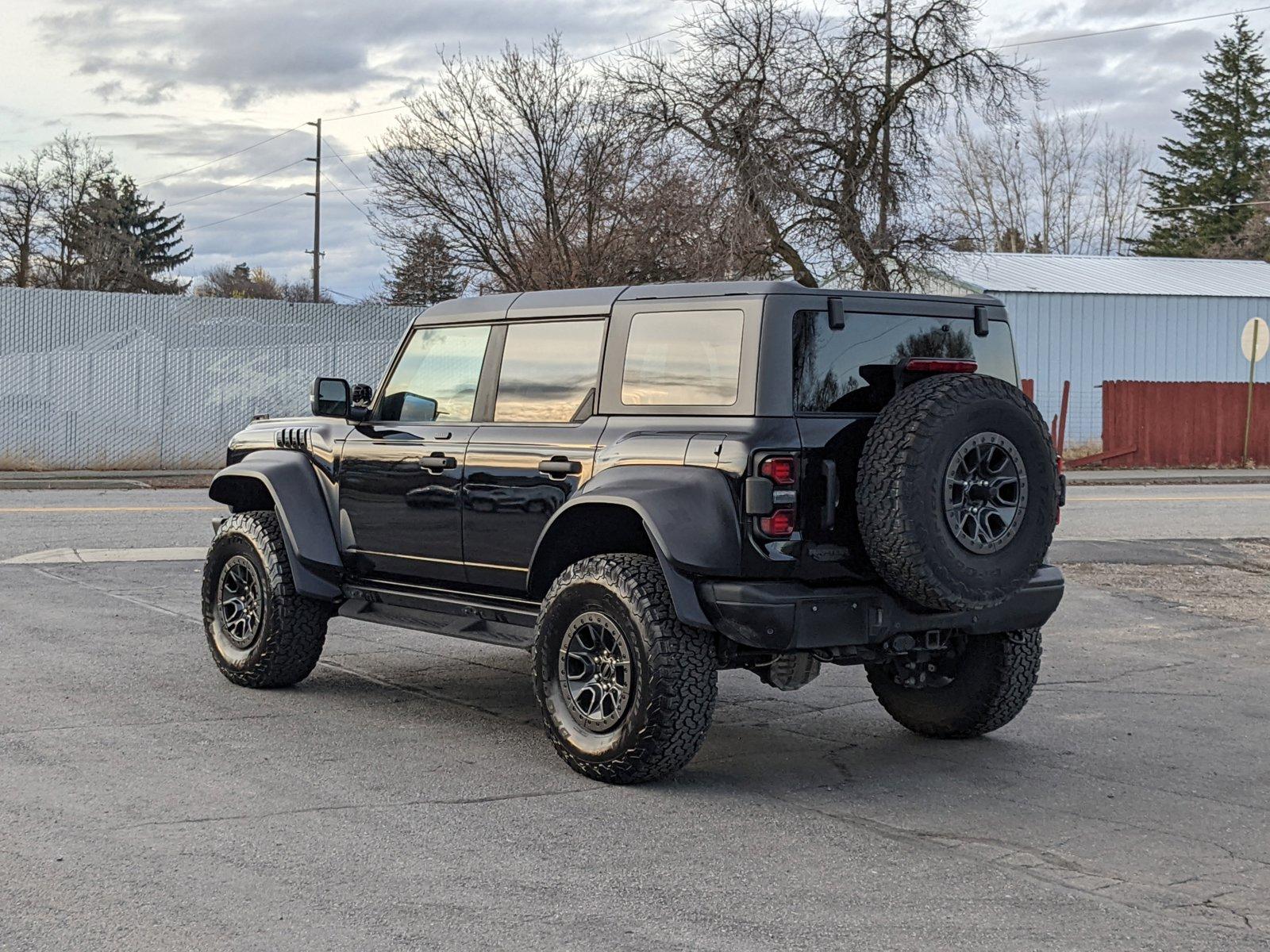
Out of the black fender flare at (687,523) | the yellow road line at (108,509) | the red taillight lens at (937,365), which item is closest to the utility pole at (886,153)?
the yellow road line at (108,509)

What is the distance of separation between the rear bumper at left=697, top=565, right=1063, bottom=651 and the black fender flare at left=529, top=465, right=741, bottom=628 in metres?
0.08

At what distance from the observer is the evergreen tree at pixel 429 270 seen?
29484 millimetres

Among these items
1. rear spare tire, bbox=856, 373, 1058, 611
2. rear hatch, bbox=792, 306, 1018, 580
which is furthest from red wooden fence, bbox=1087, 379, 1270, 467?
rear spare tire, bbox=856, 373, 1058, 611

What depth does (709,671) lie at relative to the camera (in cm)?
578

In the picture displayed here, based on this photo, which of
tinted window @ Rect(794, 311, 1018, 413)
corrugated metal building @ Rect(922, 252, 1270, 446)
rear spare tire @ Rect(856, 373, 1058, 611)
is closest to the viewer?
rear spare tire @ Rect(856, 373, 1058, 611)

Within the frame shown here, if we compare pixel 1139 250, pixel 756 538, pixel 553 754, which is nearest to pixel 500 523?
pixel 553 754

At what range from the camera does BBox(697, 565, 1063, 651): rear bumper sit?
18.3 ft

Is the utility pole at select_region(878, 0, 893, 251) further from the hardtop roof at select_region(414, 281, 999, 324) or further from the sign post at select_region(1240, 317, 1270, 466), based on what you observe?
the hardtop roof at select_region(414, 281, 999, 324)

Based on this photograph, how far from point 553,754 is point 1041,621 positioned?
2.20 meters

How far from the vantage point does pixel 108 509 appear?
17.5 meters

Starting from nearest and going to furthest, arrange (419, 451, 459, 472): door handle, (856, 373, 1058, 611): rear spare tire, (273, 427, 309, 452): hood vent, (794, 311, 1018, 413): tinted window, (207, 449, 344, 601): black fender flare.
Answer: (856, 373, 1058, 611): rear spare tire
(794, 311, 1018, 413): tinted window
(419, 451, 459, 472): door handle
(207, 449, 344, 601): black fender flare
(273, 427, 309, 452): hood vent

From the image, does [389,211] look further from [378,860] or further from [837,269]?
[378,860]

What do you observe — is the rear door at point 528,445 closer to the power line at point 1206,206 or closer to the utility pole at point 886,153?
the utility pole at point 886,153

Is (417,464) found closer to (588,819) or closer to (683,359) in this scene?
(683,359)
